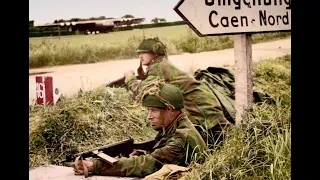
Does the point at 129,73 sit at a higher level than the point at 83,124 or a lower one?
higher

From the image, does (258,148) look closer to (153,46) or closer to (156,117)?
(156,117)

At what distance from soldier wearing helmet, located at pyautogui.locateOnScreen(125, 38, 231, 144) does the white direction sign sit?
212mm

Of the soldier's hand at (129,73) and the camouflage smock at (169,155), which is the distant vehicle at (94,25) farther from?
the camouflage smock at (169,155)

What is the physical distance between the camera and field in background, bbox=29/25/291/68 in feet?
7.71

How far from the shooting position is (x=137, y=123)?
2.38 m

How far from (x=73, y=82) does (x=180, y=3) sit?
2.16 feet

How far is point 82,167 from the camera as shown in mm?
2293

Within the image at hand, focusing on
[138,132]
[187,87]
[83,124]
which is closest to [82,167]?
[83,124]

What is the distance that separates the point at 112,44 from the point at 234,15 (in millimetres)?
631

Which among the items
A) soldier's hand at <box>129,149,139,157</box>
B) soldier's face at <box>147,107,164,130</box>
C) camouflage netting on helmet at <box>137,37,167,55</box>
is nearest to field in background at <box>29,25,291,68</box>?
camouflage netting on helmet at <box>137,37,167,55</box>

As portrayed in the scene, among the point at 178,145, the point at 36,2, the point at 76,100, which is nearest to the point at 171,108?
the point at 178,145

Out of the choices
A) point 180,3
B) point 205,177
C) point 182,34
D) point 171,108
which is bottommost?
point 205,177
